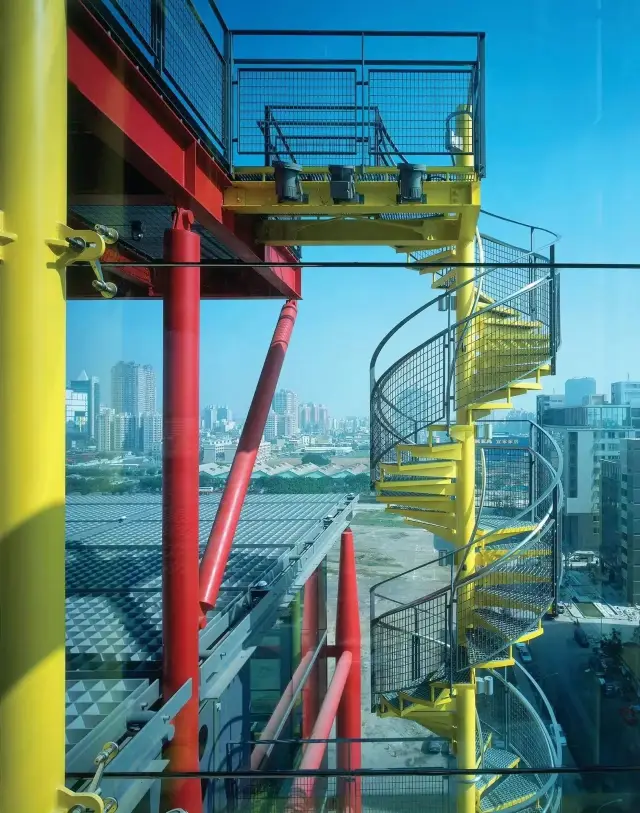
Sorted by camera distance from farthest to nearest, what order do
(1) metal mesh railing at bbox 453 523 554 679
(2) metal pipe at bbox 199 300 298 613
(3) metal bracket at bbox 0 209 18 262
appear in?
1. (1) metal mesh railing at bbox 453 523 554 679
2. (2) metal pipe at bbox 199 300 298 613
3. (3) metal bracket at bbox 0 209 18 262

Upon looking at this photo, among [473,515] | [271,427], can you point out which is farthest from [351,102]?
[473,515]

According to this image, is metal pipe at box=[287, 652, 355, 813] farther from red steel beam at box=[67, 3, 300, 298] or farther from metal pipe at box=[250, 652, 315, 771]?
red steel beam at box=[67, 3, 300, 298]

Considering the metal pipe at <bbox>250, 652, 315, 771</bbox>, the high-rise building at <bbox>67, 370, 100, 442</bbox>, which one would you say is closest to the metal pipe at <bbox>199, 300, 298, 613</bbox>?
the high-rise building at <bbox>67, 370, 100, 442</bbox>

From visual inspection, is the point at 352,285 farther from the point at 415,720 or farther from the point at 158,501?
the point at 415,720

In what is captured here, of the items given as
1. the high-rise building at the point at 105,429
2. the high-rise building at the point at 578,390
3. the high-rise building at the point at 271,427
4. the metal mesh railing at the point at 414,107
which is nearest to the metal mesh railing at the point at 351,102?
the metal mesh railing at the point at 414,107

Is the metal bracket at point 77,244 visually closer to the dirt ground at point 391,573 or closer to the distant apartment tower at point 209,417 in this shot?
the distant apartment tower at point 209,417

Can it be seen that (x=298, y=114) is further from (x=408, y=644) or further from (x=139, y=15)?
(x=408, y=644)
